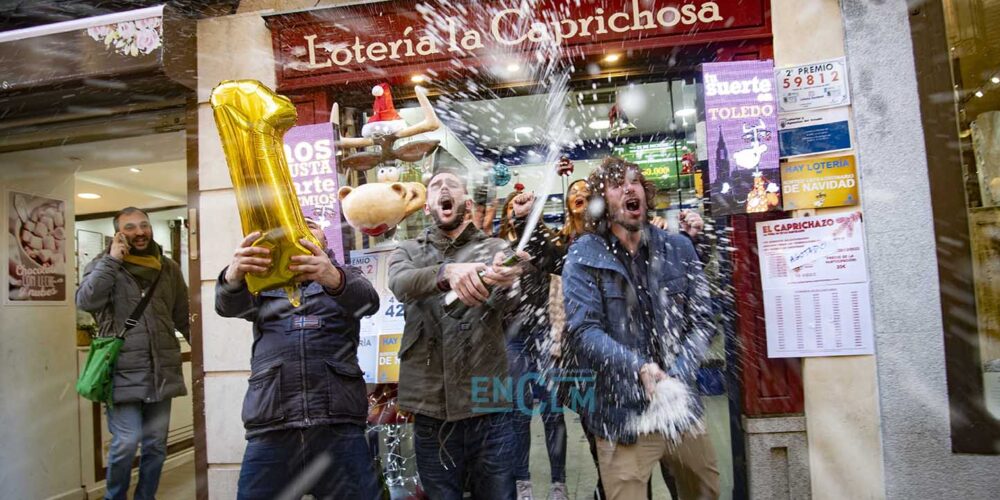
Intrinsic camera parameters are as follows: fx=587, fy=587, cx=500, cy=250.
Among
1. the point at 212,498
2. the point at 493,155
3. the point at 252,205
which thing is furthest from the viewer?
the point at 493,155

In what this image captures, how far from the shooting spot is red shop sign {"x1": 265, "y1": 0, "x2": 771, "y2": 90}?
3.96 meters

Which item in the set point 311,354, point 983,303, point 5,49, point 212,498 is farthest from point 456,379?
point 5,49

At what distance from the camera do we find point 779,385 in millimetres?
3816

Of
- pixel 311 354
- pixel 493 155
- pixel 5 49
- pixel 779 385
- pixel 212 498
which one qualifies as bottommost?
pixel 212 498

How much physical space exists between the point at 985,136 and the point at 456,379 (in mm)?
3805

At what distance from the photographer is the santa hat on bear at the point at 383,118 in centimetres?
406

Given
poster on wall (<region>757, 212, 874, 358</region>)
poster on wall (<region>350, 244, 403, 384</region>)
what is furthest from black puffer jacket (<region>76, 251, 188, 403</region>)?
poster on wall (<region>757, 212, 874, 358</region>)

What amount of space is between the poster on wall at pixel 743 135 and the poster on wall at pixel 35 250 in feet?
19.1

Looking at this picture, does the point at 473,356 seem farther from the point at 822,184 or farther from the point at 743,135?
the point at 822,184

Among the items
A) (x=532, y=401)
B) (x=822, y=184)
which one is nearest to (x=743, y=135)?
(x=822, y=184)

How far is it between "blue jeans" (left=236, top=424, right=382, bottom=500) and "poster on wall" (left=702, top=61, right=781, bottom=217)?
8.88ft

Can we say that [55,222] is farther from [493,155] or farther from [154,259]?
[493,155]

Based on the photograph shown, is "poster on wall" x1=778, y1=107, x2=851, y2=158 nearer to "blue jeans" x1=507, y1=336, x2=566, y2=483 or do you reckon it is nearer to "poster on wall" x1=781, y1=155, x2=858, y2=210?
"poster on wall" x1=781, y1=155, x2=858, y2=210

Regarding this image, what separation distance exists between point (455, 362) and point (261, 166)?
1415 mm
